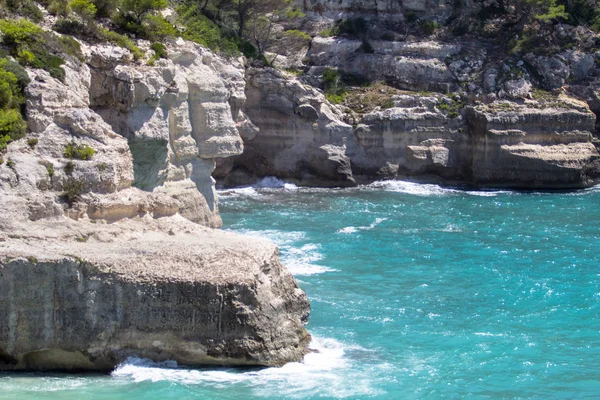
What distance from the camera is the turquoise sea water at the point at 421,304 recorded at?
1848cm

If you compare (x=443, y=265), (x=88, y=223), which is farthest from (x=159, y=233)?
(x=443, y=265)

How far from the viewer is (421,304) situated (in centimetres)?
2592

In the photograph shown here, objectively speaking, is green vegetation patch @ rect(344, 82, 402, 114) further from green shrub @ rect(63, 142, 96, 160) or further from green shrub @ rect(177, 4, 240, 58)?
green shrub @ rect(63, 142, 96, 160)

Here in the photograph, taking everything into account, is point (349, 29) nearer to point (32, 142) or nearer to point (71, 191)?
point (32, 142)

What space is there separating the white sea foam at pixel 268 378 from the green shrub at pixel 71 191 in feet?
15.0

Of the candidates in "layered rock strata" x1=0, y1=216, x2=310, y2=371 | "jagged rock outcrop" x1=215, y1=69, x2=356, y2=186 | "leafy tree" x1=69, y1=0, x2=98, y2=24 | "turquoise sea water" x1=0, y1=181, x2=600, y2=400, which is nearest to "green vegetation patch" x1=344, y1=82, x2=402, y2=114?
"jagged rock outcrop" x1=215, y1=69, x2=356, y2=186

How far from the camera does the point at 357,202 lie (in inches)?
1746

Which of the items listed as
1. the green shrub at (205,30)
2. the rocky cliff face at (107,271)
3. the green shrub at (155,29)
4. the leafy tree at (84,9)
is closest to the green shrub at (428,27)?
the green shrub at (205,30)

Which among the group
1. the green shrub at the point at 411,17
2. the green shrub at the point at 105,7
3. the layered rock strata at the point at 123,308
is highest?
the green shrub at the point at 411,17

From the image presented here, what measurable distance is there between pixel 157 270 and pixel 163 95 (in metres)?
12.0

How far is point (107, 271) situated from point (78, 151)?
449cm

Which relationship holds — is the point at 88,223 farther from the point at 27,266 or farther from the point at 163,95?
the point at 163,95

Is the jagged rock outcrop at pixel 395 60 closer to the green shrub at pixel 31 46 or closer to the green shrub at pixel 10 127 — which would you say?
the green shrub at pixel 31 46

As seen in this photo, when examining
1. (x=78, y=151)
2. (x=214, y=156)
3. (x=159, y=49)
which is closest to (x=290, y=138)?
(x=214, y=156)
